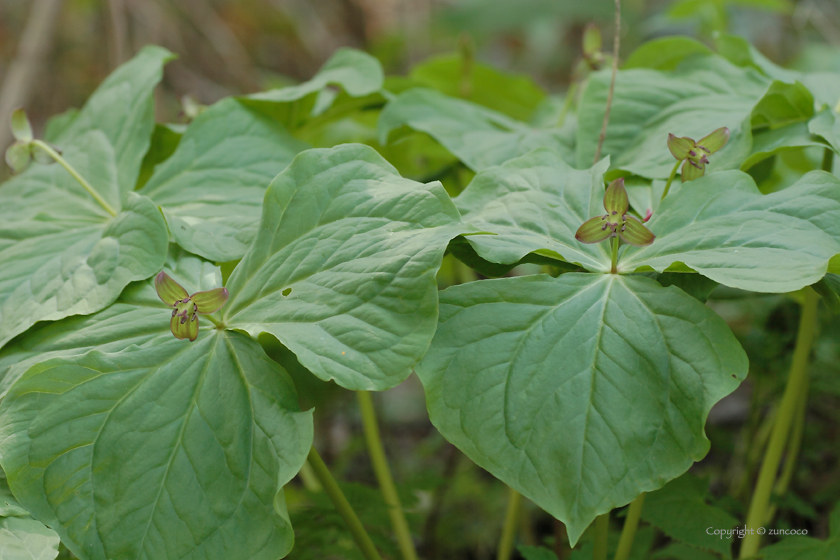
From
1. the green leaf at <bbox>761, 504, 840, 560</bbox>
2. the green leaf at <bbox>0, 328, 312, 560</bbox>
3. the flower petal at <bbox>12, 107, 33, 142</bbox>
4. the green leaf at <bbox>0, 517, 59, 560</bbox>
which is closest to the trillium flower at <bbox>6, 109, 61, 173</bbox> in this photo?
the flower petal at <bbox>12, 107, 33, 142</bbox>

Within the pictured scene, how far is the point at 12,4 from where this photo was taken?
9.72 ft

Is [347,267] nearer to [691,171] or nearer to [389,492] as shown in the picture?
[691,171]

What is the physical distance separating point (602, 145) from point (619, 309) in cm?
40

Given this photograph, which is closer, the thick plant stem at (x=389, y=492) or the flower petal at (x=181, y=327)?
the flower petal at (x=181, y=327)

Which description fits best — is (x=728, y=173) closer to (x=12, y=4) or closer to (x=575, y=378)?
(x=575, y=378)

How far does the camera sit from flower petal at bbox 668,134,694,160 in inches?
28.8

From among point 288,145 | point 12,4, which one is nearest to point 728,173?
point 288,145

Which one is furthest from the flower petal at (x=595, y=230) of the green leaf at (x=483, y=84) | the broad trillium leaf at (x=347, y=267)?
the green leaf at (x=483, y=84)

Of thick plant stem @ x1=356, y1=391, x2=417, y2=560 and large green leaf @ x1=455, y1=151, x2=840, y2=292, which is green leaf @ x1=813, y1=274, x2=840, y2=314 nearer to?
large green leaf @ x1=455, y1=151, x2=840, y2=292

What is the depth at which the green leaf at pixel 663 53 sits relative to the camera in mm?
1150

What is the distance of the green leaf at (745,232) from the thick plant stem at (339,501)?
43 cm

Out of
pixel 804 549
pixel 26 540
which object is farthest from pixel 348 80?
pixel 804 549

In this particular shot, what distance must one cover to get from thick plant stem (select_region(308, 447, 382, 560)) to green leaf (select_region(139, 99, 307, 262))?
302mm

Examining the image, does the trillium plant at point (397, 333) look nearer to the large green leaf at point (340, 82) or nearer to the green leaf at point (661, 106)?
the green leaf at point (661, 106)
